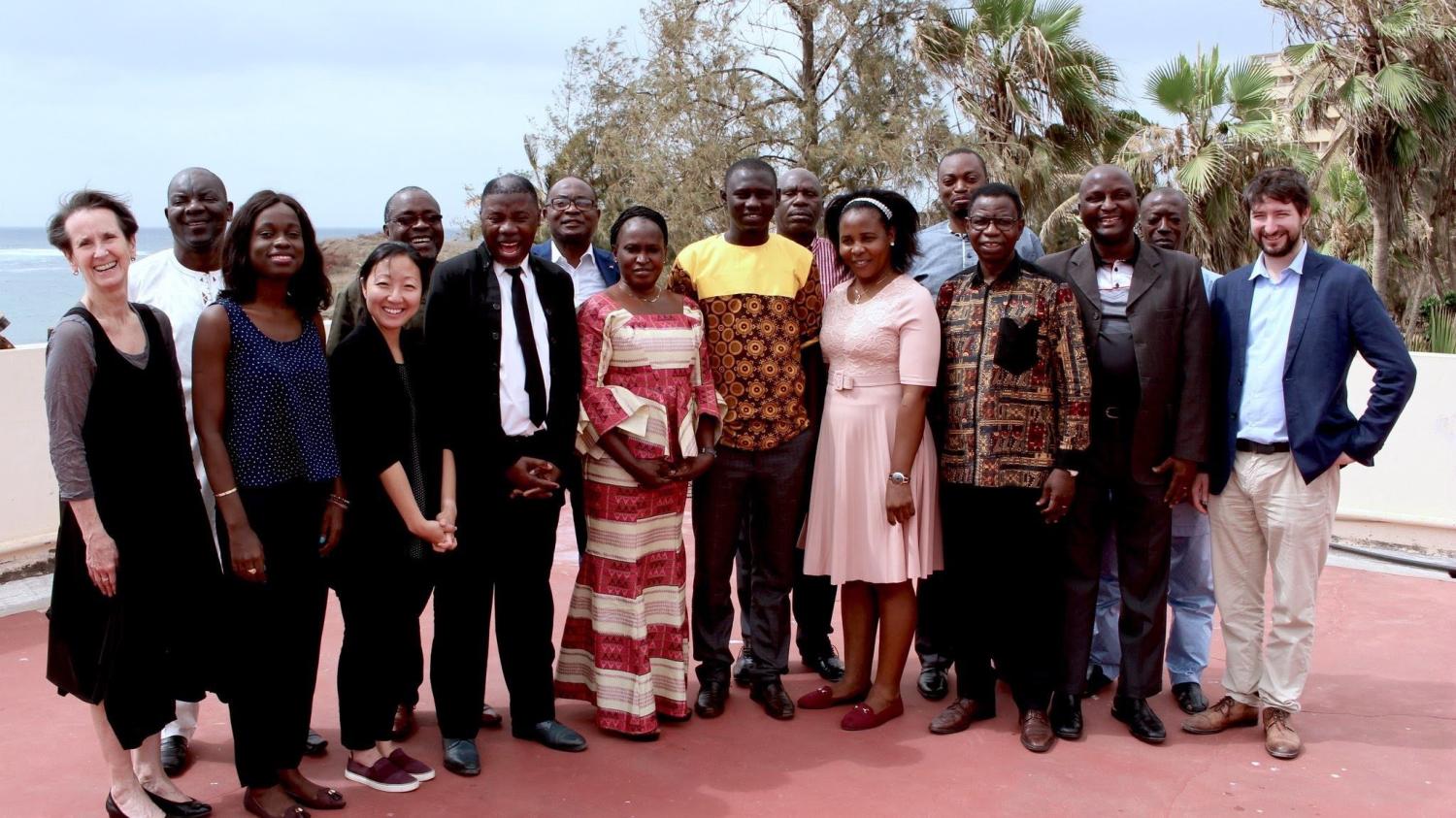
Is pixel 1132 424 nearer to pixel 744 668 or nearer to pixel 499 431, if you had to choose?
pixel 744 668

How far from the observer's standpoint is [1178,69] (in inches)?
657

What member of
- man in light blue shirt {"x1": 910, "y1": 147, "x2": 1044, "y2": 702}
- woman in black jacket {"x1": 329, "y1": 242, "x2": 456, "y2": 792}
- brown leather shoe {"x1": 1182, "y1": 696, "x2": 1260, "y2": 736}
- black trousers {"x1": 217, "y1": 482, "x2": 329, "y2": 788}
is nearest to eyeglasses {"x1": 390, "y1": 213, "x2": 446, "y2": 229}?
woman in black jacket {"x1": 329, "y1": 242, "x2": 456, "y2": 792}

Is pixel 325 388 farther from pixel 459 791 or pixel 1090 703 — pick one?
pixel 1090 703

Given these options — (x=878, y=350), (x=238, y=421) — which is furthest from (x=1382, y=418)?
(x=238, y=421)

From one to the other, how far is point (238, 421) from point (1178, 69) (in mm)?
15965

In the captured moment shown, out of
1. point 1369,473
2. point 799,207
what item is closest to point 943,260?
point 799,207

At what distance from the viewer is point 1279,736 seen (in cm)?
431

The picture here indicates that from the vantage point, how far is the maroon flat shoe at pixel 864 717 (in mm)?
4512

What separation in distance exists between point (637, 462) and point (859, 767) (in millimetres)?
1305

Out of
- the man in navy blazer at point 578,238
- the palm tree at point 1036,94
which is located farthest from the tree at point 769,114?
the man in navy blazer at point 578,238

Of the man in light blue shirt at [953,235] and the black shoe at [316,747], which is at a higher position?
the man in light blue shirt at [953,235]

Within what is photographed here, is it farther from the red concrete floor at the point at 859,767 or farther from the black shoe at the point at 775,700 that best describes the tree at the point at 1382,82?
the black shoe at the point at 775,700

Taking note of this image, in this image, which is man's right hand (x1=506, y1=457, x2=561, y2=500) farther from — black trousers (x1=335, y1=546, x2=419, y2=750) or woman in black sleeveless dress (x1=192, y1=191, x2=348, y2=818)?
woman in black sleeveless dress (x1=192, y1=191, x2=348, y2=818)

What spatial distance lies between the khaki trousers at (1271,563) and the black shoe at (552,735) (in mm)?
2437
